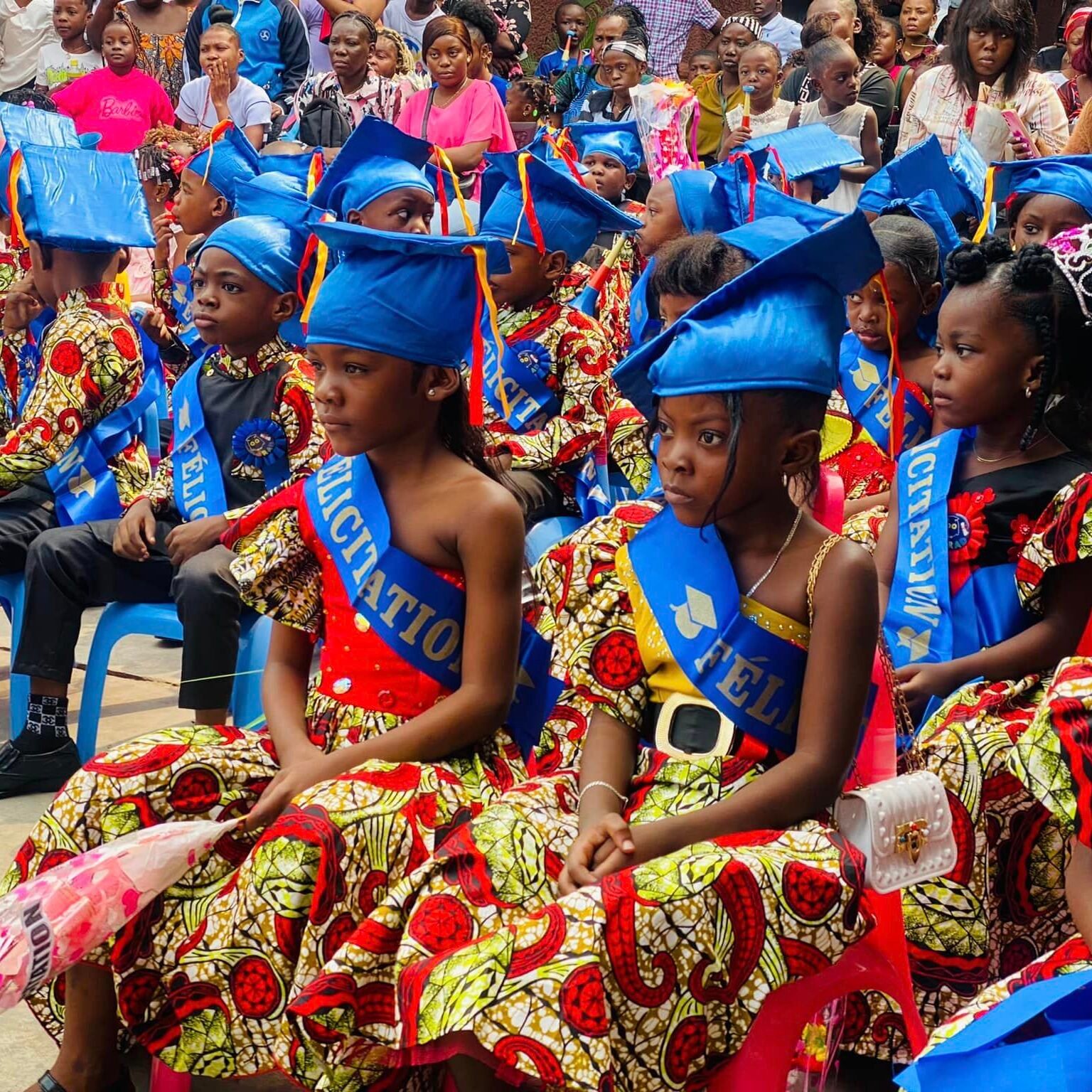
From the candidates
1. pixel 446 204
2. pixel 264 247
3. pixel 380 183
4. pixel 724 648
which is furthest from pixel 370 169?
pixel 724 648

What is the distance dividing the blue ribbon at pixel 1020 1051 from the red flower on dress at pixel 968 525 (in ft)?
5.00

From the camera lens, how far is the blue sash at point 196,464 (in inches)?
175

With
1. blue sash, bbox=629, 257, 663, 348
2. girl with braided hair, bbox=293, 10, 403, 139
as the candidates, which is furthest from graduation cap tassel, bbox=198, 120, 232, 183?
girl with braided hair, bbox=293, 10, 403, 139

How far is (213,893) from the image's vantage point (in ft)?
8.76

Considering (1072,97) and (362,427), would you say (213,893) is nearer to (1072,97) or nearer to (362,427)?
(362,427)

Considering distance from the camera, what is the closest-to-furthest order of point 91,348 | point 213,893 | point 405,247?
1. point 213,893
2. point 405,247
3. point 91,348

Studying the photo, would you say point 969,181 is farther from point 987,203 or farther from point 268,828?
point 268,828

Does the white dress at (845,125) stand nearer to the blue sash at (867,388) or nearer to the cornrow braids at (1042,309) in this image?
the blue sash at (867,388)

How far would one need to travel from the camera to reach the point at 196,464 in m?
4.48

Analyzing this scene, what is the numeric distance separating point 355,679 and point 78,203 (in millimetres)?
2760

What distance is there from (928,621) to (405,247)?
135 centimetres

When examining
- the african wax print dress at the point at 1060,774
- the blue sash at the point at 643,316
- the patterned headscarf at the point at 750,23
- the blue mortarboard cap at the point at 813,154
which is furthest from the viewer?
the patterned headscarf at the point at 750,23

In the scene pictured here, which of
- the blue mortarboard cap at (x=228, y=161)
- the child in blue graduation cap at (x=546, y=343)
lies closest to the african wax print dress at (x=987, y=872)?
the child in blue graduation cap at (x=546, y=343)

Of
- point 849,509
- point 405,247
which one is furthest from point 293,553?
point 849,509
